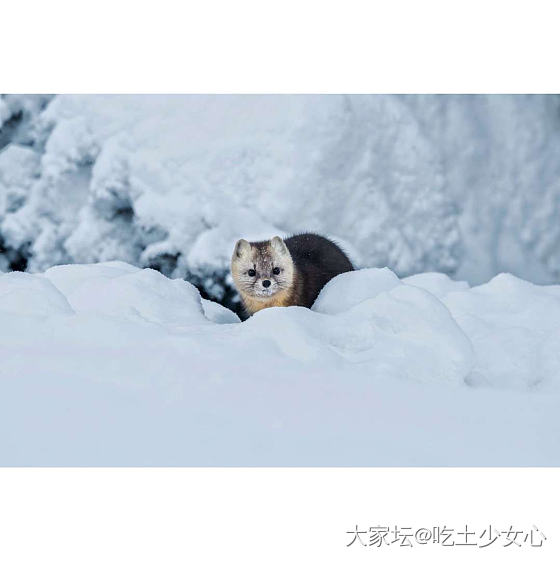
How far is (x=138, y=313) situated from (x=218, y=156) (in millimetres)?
2571

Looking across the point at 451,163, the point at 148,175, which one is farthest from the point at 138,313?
the point at 451,163

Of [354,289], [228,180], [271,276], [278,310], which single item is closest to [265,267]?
[271,276]

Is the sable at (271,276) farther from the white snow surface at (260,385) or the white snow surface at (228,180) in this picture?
the white snow surface at (228,180)

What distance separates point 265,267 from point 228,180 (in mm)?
1950

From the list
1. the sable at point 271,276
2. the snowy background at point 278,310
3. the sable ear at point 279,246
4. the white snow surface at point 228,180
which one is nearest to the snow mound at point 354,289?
the snowy background at point 278,310

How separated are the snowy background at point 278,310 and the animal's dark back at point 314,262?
11 cm

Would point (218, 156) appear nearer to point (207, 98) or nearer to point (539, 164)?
point (207, 98)

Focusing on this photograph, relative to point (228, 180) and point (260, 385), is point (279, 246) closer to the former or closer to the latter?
point (260, 385)

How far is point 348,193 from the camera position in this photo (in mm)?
6078

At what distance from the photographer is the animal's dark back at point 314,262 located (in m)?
4.21

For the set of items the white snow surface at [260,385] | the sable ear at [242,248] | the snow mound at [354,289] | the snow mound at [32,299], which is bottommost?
the white snow surface at [260,385]

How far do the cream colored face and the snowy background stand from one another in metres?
0.27

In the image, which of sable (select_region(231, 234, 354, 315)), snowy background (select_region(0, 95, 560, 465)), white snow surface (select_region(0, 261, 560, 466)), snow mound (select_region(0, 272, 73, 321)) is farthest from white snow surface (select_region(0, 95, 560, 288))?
snow mound (select_region(0, 272, 73, 321))

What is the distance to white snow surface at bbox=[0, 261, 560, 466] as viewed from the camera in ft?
8.92
